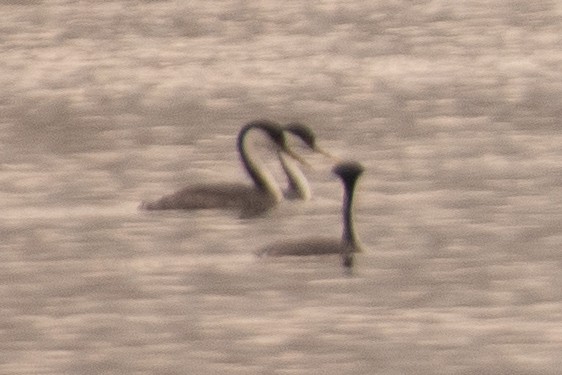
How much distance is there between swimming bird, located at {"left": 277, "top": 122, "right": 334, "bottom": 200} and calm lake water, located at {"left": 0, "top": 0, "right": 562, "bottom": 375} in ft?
0.94

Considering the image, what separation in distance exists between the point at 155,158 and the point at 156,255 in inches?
246

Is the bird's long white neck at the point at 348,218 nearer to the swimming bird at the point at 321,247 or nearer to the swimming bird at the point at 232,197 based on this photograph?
the swimming bird at the point at 321,247


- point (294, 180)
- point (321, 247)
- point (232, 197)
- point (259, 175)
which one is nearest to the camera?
point (321, 247)

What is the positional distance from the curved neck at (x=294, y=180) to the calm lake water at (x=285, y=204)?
10.6 inches

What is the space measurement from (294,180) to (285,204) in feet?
1.00

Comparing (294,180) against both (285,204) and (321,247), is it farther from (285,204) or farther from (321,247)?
(321,247)

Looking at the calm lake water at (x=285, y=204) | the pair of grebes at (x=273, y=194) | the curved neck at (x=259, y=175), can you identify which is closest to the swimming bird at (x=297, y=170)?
the pair of grebes at (x=273, y=194)

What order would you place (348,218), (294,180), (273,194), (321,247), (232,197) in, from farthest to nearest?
(294,180)
(273,194)
(232,197)
(348,218)
(321,247)

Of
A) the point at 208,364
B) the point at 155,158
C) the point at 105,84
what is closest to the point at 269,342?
the point at 208,364

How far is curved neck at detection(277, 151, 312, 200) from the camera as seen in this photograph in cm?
2469

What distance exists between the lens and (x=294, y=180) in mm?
24734

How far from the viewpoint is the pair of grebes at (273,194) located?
70.8 feet

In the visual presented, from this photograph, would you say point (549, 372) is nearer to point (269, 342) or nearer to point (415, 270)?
point (269, 342)

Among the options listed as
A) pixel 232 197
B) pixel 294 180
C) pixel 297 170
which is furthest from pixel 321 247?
pixel 297 170
